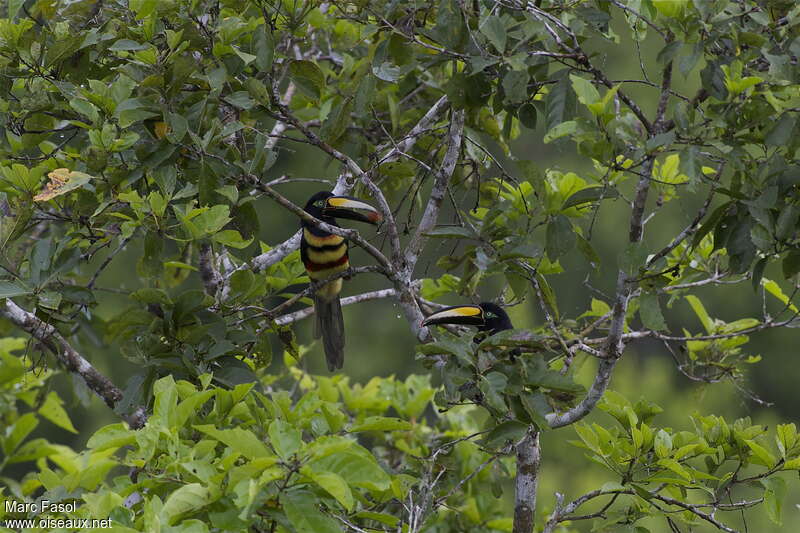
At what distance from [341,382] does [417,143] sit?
3.47 feet

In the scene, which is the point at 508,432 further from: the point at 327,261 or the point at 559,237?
the point at 327,261

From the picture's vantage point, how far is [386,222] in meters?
2.85

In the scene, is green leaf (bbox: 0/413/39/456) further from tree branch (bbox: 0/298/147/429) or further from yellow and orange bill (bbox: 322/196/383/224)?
yellow and orange bill (bbox: 322/196/383/224)

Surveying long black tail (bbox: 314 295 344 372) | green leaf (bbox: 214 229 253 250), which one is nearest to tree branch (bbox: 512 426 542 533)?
green leaf (bbox: 214 229 253 250)

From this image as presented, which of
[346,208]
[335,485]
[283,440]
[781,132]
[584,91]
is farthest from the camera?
[346,208]

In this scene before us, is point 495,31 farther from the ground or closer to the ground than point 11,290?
farther from the ground

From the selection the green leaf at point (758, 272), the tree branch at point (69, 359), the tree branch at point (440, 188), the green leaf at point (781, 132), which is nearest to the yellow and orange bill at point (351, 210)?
the tree branch at point (440, 188)

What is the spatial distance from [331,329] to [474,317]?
154cm

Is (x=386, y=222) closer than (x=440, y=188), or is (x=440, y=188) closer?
(x=386, y=222)

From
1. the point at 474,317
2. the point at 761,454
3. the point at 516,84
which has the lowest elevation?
the point at 761,454

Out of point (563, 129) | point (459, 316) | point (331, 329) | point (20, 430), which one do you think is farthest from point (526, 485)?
point (20, 430)

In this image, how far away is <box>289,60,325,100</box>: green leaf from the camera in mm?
2898

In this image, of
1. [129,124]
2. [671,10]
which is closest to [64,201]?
[129,124]

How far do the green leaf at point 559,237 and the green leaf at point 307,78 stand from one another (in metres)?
0.90
